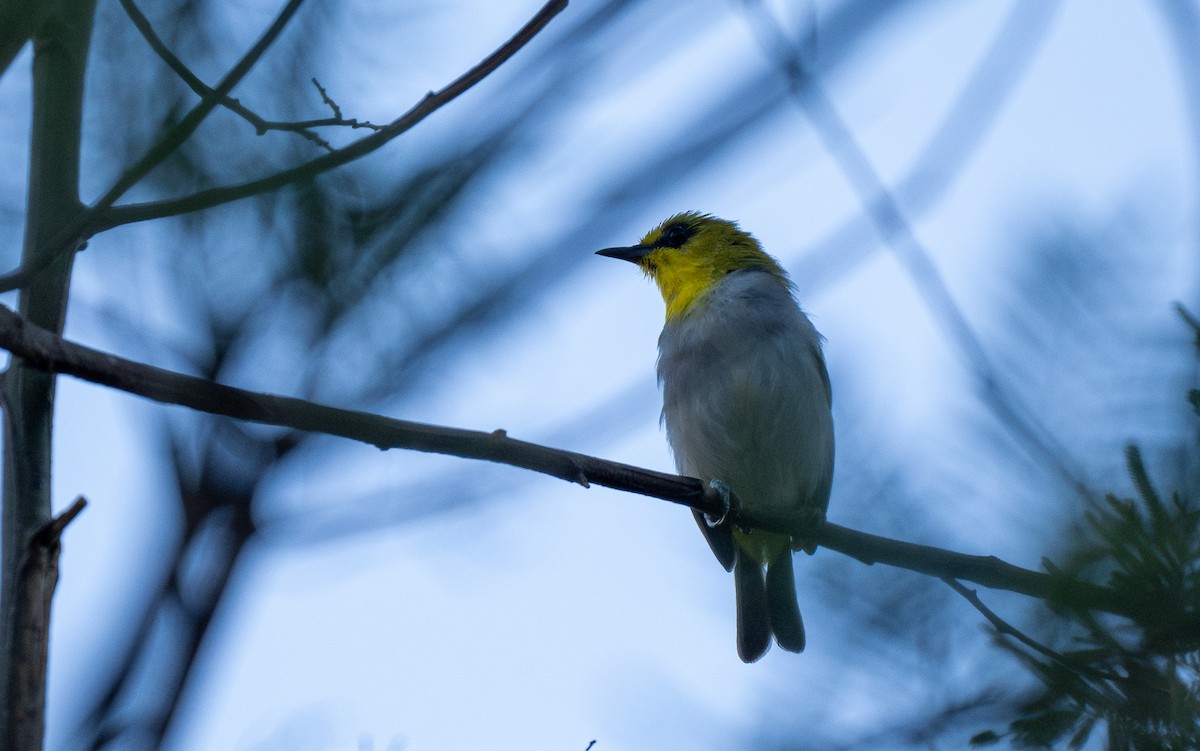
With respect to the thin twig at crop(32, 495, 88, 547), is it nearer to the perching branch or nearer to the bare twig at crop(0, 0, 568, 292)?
the perching branch

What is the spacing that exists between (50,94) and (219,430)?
63 cm

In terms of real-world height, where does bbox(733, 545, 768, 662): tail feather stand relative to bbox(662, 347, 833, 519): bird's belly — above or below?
below

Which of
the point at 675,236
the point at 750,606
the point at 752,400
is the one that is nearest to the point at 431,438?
the point at 752,400

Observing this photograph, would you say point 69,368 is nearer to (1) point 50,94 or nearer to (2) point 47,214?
(2) point 47,214

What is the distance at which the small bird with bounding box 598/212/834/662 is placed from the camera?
16.3ft

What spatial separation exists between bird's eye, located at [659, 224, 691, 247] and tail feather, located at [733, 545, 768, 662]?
166cm

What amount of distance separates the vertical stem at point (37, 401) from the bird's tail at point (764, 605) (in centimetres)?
367

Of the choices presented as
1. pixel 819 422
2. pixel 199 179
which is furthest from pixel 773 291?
pixel 199 179

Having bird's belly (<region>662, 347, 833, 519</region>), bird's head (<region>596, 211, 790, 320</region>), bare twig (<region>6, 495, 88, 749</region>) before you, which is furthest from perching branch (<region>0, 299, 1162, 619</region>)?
bird's head (<region>596, 211, 790, 320</region>)

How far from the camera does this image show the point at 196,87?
2.21 meters

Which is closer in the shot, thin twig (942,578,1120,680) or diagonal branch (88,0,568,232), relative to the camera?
thin twig (942,578,1120,680)

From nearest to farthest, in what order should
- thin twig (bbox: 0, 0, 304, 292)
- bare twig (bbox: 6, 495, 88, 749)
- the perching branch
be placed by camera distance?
1. bare twig (bbox: 6, 495, 88, 749)
2. the perching branch
3. thin twig (bbox: 0, 0, 304, 292)

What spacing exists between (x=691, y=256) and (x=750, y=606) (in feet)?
5.95

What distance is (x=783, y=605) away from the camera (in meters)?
5.26
